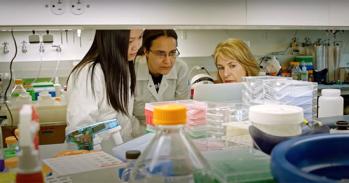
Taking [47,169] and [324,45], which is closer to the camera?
[47,169]

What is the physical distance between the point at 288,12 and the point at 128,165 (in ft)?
3.04

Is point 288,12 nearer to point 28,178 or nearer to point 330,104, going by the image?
point 330,104

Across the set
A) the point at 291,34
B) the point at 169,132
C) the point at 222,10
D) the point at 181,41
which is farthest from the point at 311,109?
the point at 291,34

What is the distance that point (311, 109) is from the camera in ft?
4.25

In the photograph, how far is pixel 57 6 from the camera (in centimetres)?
110

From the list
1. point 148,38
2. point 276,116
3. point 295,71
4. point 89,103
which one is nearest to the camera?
point 276,116

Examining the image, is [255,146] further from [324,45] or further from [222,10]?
[324,45]

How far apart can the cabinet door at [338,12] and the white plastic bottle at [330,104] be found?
0.98ft

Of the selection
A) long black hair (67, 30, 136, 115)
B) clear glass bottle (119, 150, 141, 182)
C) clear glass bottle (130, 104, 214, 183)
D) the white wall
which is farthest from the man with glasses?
clear glass bottle (130, 104, 214, 183)

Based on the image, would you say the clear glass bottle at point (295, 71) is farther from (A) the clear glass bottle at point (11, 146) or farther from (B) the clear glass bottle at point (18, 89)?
(A) the clear glass bottle at point (11, 146)

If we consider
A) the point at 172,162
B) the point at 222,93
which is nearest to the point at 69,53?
the point at 222,93

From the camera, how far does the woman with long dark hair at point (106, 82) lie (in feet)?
A: 6.24

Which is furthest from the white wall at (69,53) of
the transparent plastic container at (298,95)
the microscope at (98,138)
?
the microscope at (98,138)

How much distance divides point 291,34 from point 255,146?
10.8ft
